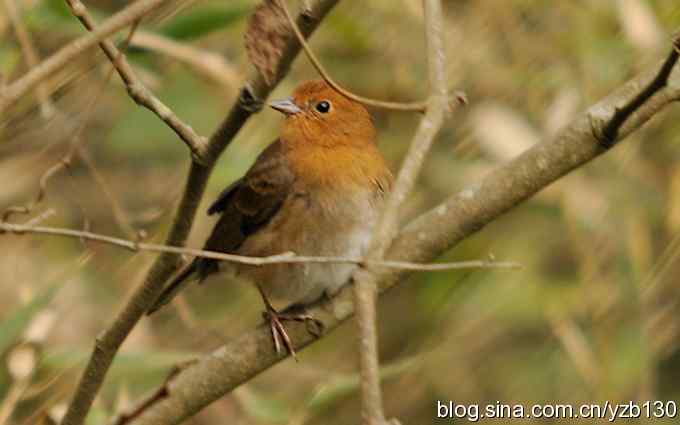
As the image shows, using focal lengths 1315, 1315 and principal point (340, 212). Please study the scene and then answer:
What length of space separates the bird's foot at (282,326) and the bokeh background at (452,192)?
2.92 ft

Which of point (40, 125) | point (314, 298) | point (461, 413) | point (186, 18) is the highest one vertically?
point (186, 18)

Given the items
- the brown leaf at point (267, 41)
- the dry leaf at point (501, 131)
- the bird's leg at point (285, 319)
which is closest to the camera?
the brown leaf at point (267, 41)

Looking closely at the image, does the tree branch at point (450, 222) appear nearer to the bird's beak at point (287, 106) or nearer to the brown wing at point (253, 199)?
A: the brown wing at point (253, 199)

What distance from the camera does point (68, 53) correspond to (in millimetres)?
2361

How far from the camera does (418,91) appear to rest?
20.2 ft

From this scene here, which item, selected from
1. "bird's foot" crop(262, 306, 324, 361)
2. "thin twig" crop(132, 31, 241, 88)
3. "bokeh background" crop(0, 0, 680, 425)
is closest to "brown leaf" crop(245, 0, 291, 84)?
"bird's foot" crop(262, 306, 324, 361)

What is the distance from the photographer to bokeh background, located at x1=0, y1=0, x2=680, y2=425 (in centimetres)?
517

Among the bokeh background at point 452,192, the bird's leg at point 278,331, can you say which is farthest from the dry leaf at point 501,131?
the bird's leg at point 278,331

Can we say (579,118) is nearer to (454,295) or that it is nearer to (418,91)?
(454,295)

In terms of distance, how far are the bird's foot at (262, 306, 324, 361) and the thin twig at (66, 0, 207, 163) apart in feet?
2.93

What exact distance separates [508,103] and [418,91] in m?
0.44

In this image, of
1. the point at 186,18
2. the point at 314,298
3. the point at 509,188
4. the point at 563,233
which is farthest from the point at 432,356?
the point at 509,188

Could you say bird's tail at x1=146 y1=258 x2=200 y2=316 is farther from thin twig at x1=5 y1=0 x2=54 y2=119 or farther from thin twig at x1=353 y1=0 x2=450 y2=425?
thin twig at x1=353 y1=0 x2=450 y2=425

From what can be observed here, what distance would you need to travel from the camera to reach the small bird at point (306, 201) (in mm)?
4215
